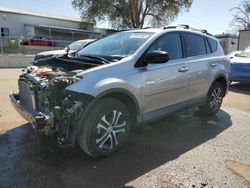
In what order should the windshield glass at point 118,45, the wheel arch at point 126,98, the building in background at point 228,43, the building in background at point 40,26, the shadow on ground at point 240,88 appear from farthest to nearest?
1. the building in background at point 40,26
2. the building in background at point 228,43
3. the shadow on ground at point 240,88
4. the windshield glass at point 118,45
5. the wheel arch at point 126,98

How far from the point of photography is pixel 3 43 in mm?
19641

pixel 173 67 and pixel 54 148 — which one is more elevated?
pixel 173 67

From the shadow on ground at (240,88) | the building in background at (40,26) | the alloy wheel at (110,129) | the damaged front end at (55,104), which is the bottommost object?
the shadow on ground at (240,88)

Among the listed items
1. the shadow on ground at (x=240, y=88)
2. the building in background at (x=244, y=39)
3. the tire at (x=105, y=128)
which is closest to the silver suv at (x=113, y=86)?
the tire at (x=105, y=128)

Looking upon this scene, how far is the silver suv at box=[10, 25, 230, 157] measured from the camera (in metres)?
3.56

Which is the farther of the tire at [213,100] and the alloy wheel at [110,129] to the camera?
the tire at [213,100]

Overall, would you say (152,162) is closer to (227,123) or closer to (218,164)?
(218,164)

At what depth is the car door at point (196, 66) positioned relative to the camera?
522 centimetres

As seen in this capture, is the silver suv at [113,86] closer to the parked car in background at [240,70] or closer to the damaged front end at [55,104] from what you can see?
the damaged front end at [55,104]

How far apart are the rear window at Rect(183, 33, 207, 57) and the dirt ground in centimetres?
142

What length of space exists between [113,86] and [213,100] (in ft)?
10.5

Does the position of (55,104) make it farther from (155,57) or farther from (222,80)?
(222,80)

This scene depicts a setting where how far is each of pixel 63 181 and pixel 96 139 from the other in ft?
2.25

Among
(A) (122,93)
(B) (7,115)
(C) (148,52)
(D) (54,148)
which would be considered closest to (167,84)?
(C) (148,52)
